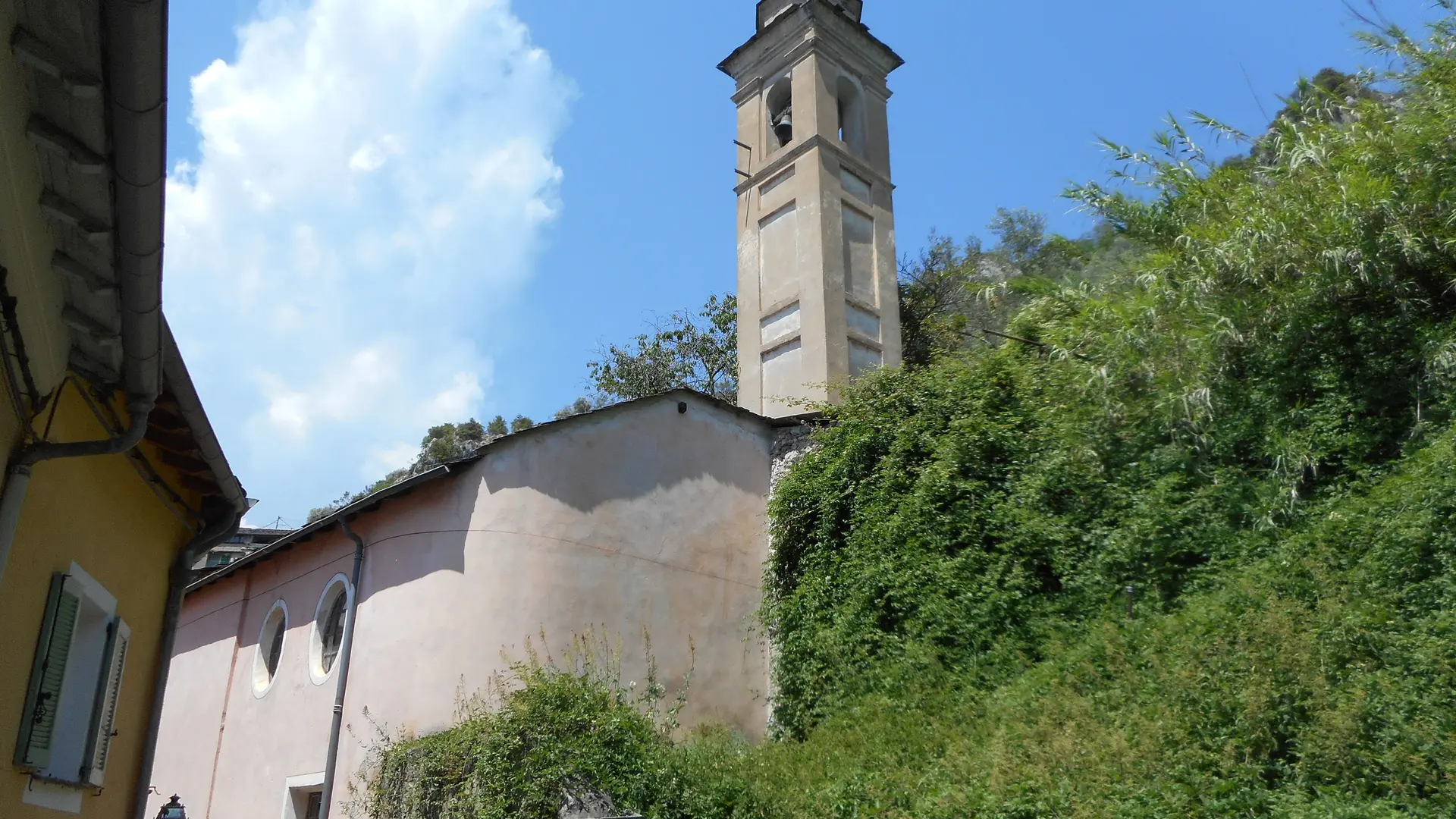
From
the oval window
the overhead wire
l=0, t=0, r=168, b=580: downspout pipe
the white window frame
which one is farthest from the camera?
the oval window

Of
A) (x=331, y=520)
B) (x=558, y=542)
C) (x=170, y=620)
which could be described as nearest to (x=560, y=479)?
(x=558, y=542)

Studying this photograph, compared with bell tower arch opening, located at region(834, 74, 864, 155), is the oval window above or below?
below

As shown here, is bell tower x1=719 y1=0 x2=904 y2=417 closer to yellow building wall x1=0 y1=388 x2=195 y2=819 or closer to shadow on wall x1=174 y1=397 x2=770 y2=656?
shadow on wall x1=174 y1=397 x2=770 y2=656

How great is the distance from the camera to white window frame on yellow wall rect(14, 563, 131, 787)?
6121mm

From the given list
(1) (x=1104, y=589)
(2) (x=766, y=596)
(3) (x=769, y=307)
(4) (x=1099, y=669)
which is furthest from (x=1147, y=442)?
(3) (x=769, y=307)

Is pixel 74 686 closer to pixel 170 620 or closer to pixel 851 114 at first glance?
pixel 170 620

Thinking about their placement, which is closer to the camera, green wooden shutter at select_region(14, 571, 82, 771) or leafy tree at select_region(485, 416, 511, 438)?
green wooden shutter at select_region(14, 571, 82, 771)

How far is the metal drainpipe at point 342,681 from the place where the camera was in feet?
40.1

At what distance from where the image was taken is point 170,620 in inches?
340

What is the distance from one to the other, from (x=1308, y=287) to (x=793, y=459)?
6.35 meters

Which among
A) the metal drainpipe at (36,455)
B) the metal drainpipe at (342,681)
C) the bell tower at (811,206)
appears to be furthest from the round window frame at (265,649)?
the metal drainpipe at (36,455)

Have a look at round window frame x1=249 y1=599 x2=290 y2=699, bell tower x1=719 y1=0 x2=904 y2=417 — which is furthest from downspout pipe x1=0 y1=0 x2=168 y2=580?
bell tower x1=719 y1=0 x2=904 y2=417

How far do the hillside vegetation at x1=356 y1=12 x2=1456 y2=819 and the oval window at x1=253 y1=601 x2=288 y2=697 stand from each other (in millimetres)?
4314

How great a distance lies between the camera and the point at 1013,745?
343 inches
